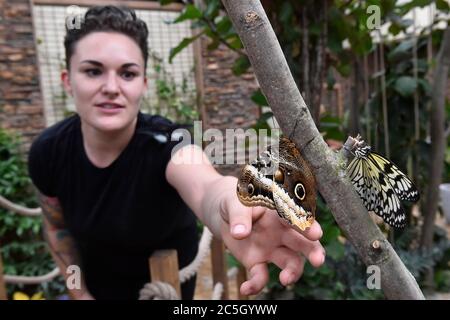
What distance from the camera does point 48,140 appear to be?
0.85 meters

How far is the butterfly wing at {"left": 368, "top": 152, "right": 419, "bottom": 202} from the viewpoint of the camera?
261mm

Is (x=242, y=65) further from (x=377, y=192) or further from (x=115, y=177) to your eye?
(x=377, y=192)

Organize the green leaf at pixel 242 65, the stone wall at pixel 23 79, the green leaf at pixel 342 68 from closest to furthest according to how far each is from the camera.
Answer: the green leaf at pixel 342 68, the green leaf at pixel 242 65, the stone wall at pixel 23 79

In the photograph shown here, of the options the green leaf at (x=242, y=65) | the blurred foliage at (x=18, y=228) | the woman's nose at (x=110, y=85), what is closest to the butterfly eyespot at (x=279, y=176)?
the woman's nose at (x=110, y=85)

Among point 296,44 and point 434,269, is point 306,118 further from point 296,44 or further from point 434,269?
point 434,269

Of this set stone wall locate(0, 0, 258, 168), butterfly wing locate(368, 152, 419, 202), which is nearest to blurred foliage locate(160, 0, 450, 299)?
butterfly wing locate(368, 152, 419, 202)

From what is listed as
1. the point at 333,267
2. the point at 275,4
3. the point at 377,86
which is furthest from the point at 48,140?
the point at 377,86

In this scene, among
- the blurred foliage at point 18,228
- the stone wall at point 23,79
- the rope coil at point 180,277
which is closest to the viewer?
the rope coil at point 180,277

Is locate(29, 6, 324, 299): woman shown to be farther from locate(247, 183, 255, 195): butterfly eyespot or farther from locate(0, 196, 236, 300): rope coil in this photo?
locate(247, 183, 255, 195): butterfly eyespot

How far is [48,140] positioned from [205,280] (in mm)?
1440

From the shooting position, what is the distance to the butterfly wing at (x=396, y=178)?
0.26m

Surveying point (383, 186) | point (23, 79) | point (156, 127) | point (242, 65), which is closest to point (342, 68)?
point (242, 65)

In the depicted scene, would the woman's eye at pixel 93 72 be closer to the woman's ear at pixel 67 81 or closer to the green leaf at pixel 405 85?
the woman's ear at pixel 67 81

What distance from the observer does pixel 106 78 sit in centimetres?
58
